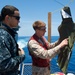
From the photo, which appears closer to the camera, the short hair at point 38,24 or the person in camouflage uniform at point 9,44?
the person in camouflage uniform at point 9,44

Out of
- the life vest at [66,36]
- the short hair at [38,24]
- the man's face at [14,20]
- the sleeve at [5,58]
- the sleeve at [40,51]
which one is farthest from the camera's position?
the short hair at [38,24]

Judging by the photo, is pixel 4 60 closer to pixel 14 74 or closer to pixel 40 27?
pixel 14 74

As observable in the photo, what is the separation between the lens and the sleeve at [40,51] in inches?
119

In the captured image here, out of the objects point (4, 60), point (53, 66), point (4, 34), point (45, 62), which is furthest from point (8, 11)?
point (53, 66)

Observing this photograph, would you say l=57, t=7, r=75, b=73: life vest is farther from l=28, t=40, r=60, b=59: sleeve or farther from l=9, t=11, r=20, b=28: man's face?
l=9, t=11, r=20, b=28: man's face

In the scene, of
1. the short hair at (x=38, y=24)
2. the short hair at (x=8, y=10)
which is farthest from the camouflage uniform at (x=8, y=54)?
the short hair at (x=38, y=24)

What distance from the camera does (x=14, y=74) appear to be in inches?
92.7

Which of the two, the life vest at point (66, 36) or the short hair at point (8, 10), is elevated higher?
the short hair at point (8, 10)

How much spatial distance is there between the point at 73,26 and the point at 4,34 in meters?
1.01

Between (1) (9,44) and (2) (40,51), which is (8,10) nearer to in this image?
(1) (9,44)

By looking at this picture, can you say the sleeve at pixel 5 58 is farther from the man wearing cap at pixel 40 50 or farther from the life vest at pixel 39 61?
the life vest at pixel 39 61

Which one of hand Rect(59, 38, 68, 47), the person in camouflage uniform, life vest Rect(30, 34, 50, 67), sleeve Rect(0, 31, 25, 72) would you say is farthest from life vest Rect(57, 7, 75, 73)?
sleeve Rect(0, 31, 25, 72)

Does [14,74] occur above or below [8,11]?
below

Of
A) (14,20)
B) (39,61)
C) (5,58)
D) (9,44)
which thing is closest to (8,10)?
(14,20)
